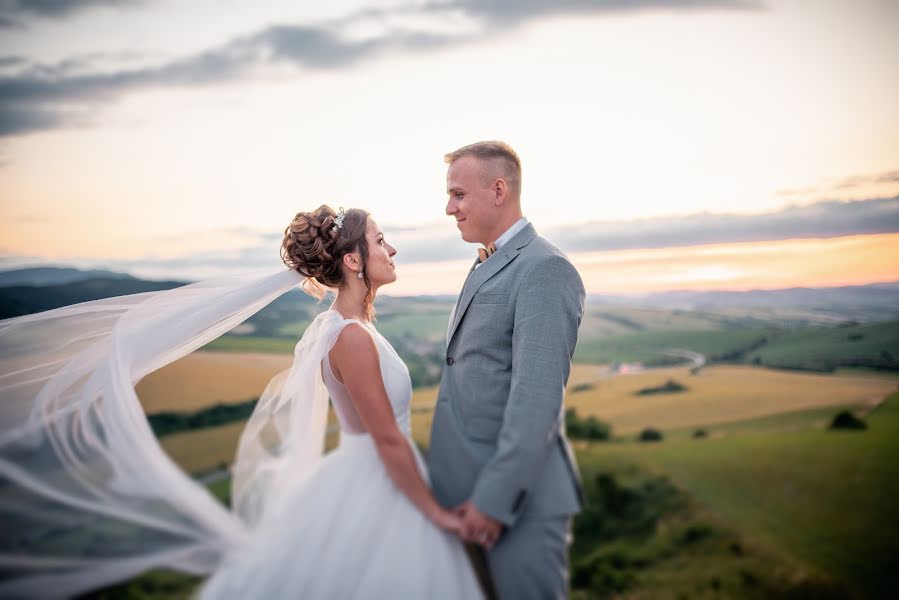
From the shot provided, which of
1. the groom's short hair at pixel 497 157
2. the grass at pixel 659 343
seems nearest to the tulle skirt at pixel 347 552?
the groom's short hair at pixel 497 157

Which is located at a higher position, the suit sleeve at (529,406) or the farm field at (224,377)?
the suit sleeve at (529,406)

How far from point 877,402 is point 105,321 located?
9.74 m

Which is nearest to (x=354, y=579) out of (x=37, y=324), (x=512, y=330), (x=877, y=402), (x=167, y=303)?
(x=512, y=330)

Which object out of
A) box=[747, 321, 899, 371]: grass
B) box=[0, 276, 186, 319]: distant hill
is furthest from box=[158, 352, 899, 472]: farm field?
box=[0, 276, 186, 319]: distant hill

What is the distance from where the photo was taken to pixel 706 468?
884 centimetres

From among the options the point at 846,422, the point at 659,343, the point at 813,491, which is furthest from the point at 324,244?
the point at 659,343

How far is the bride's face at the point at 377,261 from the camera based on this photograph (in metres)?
3.79

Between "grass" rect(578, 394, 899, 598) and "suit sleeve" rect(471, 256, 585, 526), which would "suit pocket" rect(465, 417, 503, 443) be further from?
"grass" rect(578, 394, 899, 598)

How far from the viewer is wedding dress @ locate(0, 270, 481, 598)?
2.74 metres

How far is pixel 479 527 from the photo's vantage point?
304 cm

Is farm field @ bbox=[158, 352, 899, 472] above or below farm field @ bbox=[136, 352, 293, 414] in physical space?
below

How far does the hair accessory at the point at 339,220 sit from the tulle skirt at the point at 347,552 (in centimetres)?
154

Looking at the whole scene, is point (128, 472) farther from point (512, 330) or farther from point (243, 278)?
point (512, 330)

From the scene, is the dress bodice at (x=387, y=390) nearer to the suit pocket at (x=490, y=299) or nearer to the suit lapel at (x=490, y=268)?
the suit lapel at (x=490, y=268)
